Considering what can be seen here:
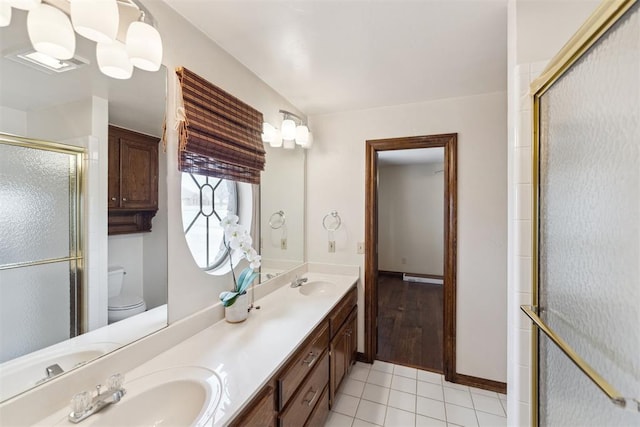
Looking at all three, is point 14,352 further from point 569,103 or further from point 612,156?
point 569,103

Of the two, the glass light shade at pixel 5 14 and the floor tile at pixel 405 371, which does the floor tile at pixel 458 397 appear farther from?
the glass light shade at pixel 5 14

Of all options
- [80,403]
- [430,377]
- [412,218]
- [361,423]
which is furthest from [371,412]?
[412,218]

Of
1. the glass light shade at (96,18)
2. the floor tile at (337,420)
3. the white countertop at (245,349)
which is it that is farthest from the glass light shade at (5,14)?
the floor tile at (337,420)

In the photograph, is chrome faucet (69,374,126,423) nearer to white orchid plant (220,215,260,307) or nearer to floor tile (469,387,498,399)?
white orchid plant (220,215,260,307)

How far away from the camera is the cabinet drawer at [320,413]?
1.43 metres

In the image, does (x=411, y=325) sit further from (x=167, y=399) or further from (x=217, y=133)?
(x=217, y=133)

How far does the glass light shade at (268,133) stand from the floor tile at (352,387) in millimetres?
1981

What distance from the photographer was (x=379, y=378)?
2199 millimetres

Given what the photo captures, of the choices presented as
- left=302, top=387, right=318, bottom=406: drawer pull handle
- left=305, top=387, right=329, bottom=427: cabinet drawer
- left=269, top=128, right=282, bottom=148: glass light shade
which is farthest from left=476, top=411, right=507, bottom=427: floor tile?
left=269, top=128, right=282, bottom=148: glass light shade

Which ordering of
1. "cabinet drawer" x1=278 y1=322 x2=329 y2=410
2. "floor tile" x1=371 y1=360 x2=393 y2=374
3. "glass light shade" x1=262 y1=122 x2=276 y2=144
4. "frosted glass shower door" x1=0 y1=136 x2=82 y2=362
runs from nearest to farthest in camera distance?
1. "frosted glass shower door" x1=0 y1=136 x2=82 y2=362
2. "cabinet drawer" x1=278 y1=322 x2=329 y2=410
3. "glass light shade" x1=262 y1=122 x2=276 y2=144
4. "floor tile" x1=371 y1=360 x2=393 y2=374

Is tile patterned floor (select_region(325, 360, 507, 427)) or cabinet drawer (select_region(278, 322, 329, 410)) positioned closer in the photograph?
cabinet drawer (select_region(278, 322, 329, 410))

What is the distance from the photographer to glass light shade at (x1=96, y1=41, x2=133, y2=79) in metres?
0.91

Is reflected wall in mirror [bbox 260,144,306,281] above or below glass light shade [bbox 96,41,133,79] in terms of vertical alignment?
below

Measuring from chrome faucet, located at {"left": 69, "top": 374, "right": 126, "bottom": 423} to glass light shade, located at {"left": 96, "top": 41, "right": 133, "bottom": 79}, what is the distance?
106 centimetres
